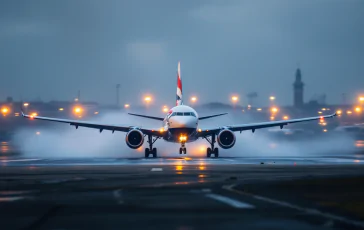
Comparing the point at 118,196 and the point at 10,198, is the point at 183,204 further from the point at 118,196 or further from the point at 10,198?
the point at 10,198

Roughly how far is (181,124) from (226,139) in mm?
4134

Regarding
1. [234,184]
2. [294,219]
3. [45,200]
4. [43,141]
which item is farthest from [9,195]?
[43,141]

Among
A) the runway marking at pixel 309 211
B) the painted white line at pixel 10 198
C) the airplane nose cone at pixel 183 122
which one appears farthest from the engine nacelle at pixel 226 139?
the painted white line at pixel 10 198

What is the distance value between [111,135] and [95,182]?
59.5 metres

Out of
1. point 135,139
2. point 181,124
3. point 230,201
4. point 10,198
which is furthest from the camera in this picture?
point 135,139

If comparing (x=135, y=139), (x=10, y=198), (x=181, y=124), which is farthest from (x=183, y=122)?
(x=10, y=198)

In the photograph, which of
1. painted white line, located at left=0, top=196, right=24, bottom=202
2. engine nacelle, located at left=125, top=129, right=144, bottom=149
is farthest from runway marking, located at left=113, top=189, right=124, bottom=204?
engine nacelle, located at left=125, top=129, right=144, bottom=149

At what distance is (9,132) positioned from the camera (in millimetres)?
120250

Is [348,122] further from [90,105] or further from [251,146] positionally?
[251,146]

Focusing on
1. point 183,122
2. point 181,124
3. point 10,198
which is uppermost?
point 183,122

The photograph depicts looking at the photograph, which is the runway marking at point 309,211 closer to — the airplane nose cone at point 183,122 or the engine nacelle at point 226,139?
the airplane nose cone at point 183,122

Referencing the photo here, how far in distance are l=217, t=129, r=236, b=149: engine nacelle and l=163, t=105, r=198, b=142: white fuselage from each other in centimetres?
220

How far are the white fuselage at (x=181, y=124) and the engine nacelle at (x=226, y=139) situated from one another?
2196mm

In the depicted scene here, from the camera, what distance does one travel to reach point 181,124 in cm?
5928
